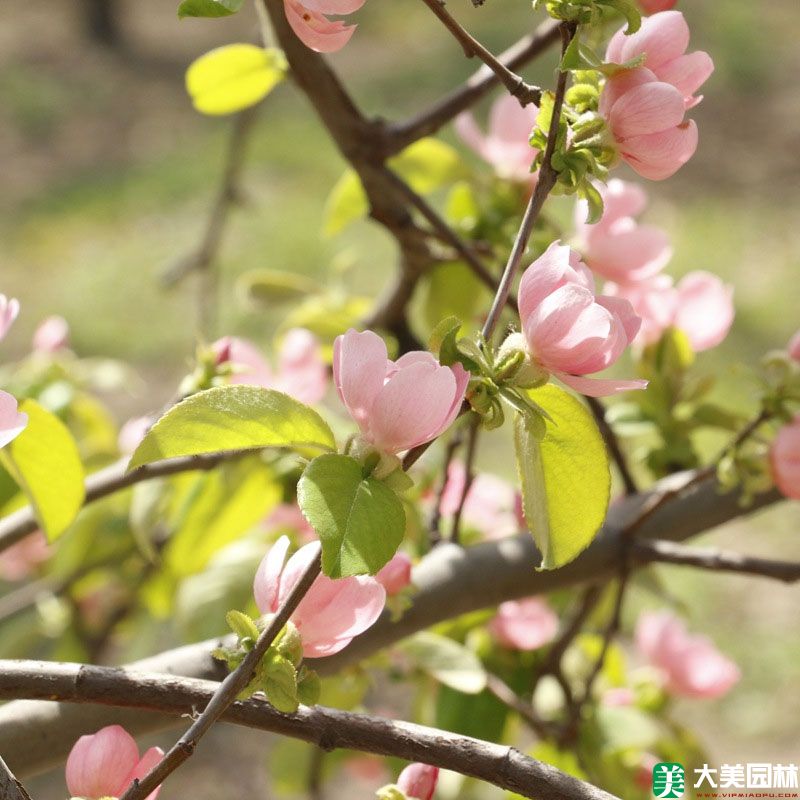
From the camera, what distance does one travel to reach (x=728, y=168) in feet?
8.71

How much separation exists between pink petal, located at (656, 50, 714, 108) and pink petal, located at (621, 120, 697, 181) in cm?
1

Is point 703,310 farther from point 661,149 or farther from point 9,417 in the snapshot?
point 9,417

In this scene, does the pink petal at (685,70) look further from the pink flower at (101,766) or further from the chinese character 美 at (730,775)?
the chinese character 美 at (730,775)

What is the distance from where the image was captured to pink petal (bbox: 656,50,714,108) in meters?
0.33

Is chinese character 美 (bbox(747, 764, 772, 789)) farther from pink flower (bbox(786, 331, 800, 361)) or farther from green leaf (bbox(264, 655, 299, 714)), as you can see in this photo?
green leaf (bbox(264, 655, 299, 714))

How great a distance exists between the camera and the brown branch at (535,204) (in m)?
0.30

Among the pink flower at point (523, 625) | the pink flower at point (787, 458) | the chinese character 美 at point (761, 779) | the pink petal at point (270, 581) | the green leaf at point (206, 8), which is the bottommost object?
the chinese character 美 at point (761, 779)

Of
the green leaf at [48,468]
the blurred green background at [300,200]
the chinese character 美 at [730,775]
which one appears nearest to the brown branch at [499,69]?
the green leaf at [48,468]

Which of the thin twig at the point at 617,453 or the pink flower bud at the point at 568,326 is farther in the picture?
the thin twig at the point at 617,453

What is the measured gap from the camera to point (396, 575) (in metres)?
0.42

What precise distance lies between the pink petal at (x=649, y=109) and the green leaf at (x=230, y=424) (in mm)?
122

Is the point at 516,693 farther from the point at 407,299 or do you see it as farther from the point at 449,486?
the point at 407,299

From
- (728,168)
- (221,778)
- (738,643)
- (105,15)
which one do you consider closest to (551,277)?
(221,778)

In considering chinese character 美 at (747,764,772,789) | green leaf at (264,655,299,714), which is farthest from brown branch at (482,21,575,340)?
chinese character 美 at (747,764,772,789)
